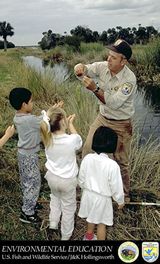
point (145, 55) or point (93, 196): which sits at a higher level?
point (145, 55)

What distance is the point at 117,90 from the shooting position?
11.9 ft

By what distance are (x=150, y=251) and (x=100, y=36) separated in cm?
3327

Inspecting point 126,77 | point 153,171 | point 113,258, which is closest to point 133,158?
point 153,171

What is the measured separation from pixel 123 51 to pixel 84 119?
81.8 inches

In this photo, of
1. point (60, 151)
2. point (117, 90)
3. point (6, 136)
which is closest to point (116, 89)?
point (117, 90)

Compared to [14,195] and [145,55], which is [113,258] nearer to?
[14,195]

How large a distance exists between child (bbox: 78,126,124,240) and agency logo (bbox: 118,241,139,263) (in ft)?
0.72

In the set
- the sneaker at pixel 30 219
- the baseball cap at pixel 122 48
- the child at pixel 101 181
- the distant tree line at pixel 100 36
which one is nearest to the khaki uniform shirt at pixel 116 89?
the baseball cap at pixel 122 48

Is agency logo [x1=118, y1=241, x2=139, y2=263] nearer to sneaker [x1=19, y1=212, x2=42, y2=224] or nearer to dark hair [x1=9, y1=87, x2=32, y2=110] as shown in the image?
sneaker [x1=19, y1=212, x2=42, y2=224]

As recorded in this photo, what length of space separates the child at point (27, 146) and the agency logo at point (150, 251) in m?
1.04

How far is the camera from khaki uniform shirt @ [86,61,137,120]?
3.55 metres

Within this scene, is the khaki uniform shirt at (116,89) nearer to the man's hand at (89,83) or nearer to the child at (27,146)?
the man's hand at (89,83)

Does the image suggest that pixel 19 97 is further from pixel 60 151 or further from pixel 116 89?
pixel 116 89

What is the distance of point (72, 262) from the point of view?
298 cm
